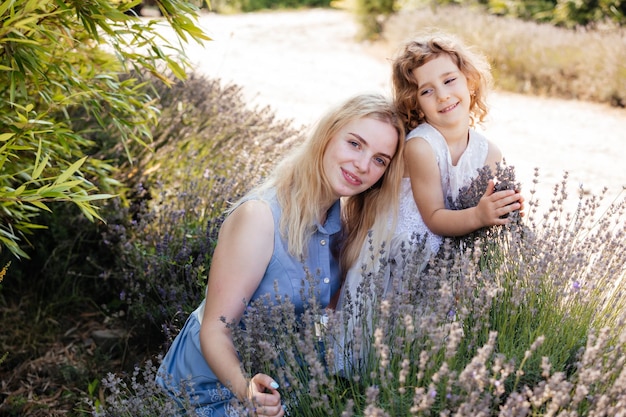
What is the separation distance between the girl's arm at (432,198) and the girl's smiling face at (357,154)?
21 cm

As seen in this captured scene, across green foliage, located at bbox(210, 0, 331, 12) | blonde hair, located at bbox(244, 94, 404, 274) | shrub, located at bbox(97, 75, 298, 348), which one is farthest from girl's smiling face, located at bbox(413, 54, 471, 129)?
green foliage, located at bbox(210, 0, 331, 12)

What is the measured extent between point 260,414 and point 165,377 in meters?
0.35

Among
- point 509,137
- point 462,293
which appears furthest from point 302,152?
point 509,137

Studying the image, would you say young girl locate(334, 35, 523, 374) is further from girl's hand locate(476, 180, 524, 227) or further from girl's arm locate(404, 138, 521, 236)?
girl's hand locate(476, 180, 524, 227)

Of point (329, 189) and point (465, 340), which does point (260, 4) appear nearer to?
point (329, 189)

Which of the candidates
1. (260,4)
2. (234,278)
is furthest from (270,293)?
(260,4)

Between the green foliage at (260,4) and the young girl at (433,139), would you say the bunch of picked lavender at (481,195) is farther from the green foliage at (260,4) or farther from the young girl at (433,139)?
the green foliage at (260,4)

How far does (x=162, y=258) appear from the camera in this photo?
300cm

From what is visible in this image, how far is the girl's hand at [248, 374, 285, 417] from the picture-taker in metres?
1.87

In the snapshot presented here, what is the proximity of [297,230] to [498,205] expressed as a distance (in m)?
0.70

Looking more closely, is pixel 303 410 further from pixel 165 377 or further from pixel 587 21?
pixel 587 21

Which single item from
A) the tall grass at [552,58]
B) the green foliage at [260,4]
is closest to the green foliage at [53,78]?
the tall grass at [552,58]

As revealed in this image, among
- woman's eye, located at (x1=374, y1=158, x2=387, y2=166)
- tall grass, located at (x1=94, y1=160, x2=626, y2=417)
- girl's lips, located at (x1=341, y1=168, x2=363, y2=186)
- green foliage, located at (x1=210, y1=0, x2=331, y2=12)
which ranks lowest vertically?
tall grass, located at (x1=94, y1=160, x2=626, y2=417)

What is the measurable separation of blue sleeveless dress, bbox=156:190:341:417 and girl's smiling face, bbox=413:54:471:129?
0.72 meters
